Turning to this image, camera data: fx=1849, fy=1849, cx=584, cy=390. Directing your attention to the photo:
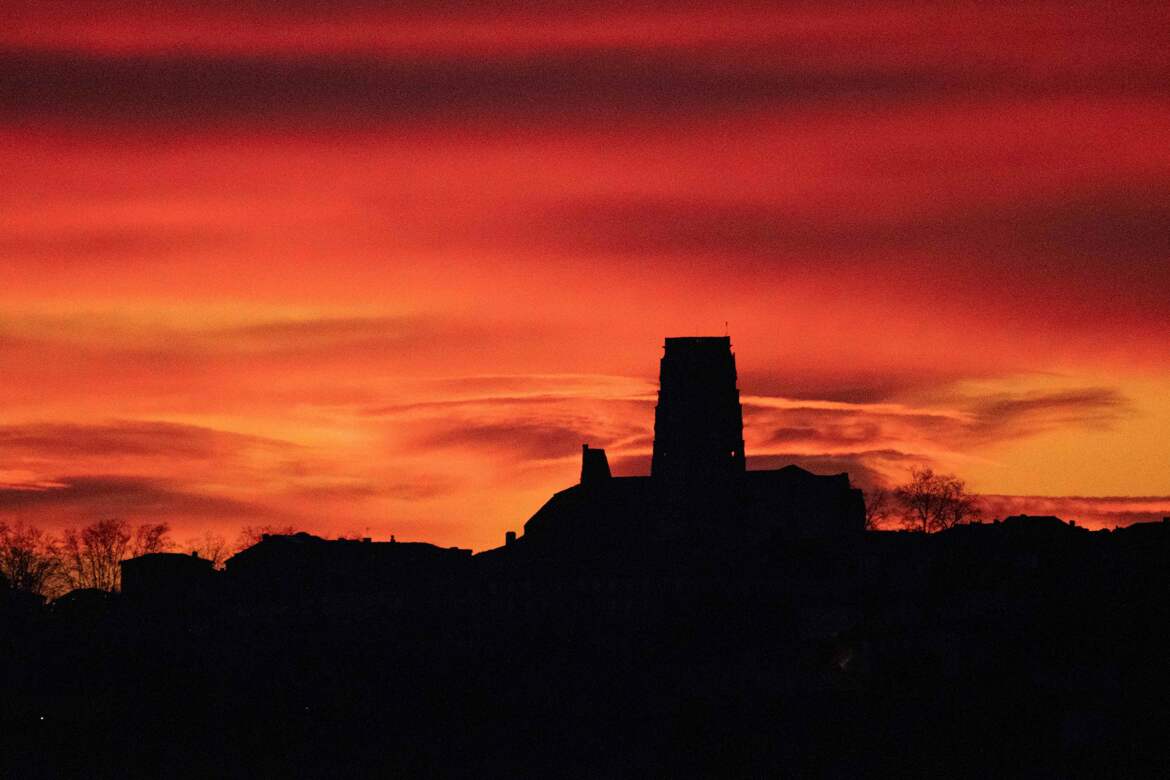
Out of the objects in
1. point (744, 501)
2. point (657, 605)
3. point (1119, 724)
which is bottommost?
point (1119, 724)

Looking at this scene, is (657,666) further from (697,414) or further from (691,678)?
(697,414)

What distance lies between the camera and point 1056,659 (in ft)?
230

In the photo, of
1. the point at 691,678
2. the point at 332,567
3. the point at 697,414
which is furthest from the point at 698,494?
the point at 691,678

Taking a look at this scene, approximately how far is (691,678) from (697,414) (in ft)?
131

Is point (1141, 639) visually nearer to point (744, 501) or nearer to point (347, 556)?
point (744, 501)

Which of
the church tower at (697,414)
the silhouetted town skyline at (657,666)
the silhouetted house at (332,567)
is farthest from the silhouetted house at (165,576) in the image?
the church tower at (697,414)

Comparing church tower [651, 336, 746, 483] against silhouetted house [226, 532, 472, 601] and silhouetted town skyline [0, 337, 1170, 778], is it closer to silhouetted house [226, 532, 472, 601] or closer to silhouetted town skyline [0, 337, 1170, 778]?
silhouetted town skyline [0, 337, 1170, 778]

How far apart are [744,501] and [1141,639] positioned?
44204 mm

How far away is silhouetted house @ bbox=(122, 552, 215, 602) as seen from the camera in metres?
119

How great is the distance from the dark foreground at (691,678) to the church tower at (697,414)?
16.5 meters

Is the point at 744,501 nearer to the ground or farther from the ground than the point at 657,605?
farther from the ground

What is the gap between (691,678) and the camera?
75000mm

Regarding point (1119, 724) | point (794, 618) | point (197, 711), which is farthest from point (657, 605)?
point (1119, 724)

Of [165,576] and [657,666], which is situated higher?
[165,576]
